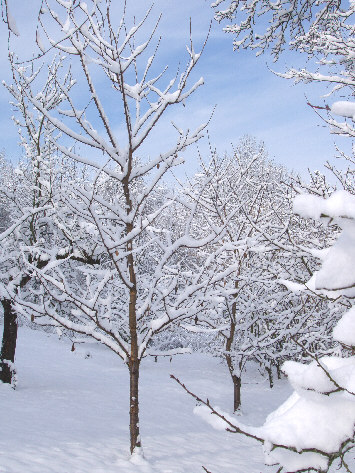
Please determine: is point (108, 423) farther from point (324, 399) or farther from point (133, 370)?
point (324, 399)

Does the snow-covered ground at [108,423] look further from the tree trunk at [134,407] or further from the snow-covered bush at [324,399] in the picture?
the snow-covered bush at [324,399]

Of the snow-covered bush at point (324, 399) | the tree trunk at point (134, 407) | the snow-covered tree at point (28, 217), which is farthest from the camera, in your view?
the snow-covered tree at point (28, 217)

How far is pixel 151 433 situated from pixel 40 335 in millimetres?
15224

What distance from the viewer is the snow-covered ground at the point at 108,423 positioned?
15.2ft

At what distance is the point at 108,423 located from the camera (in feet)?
Result: 22.3

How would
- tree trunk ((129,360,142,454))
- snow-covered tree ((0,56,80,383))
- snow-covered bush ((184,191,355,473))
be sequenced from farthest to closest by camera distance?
snow-covered tree ((0,56,80,383))
tree trunk ((129,360,142,454))
snow-covered bush ((184,191,355,473))

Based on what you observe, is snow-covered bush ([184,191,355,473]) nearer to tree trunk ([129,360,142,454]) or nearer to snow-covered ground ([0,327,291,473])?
tree trunk ([129,360,142,454])

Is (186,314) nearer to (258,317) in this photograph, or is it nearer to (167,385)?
(258,317)

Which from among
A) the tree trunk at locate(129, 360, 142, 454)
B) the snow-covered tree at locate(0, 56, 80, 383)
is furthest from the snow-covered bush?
the snow-covered tree at locate(0, 56, 80, 383)

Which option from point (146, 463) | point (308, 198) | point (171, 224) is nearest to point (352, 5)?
point (308, 198)

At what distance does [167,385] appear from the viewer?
12.0 metres

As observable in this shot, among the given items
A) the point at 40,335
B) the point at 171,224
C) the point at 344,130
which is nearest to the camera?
the point at 344,130

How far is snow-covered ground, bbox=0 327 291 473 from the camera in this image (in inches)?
183

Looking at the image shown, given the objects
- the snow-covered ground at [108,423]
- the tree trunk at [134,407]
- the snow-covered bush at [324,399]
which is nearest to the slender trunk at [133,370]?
the tree trunk at [134,407]
